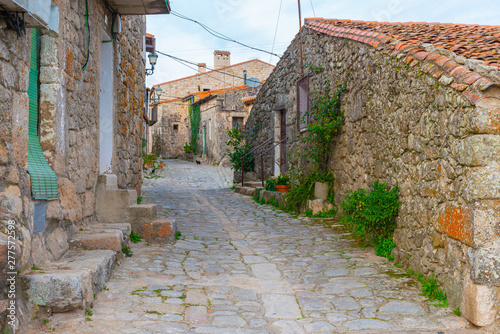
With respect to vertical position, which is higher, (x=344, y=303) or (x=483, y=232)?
(x=483, y=232)

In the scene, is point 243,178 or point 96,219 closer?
point 96,219

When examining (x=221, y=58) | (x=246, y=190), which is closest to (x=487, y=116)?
(x=246, y=190)

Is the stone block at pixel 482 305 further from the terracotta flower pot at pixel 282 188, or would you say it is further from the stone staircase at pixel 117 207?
the terracotta flower pot at pixel 282 188

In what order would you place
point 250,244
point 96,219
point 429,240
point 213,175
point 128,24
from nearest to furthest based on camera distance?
point 429,240 → point 96,219 → point 250,244 → point 128,24 → point 213,175

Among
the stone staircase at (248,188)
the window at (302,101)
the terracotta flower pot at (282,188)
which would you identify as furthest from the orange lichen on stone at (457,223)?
the stone staircase at (248,188)

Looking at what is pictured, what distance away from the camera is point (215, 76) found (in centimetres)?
2950

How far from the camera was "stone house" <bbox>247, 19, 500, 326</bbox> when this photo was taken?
3119 millimetres

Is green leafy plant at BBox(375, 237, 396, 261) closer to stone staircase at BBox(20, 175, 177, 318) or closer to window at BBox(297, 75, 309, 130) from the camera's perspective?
stone staircase at BBox(20, 175, 177, 318)

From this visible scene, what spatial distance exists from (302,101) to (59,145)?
20.4ft

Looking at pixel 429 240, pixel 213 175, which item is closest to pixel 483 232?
pixel 429 240

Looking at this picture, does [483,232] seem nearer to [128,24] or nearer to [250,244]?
[250,244]

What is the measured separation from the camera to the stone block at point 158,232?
17.1ft

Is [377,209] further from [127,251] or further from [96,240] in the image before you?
[96,240]

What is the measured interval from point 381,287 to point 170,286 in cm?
184
